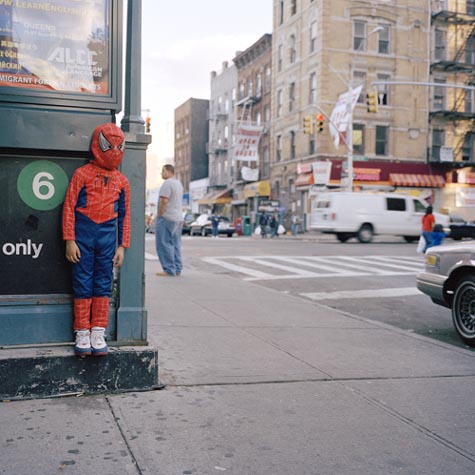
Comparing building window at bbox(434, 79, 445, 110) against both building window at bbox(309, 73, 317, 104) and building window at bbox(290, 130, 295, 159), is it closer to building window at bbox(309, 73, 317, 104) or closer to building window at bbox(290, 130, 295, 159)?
building window at bbox(309, 73, 317, 104)

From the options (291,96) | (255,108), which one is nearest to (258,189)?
(255,108)

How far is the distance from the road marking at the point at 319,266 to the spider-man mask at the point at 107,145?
8.43 m

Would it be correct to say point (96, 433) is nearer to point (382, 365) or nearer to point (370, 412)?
point (370, 412)

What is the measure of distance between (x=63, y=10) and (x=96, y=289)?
1.78 meters

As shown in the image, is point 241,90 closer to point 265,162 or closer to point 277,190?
point 265,162

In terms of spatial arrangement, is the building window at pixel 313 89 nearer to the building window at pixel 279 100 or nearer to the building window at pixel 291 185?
the building window at pixel 279 100

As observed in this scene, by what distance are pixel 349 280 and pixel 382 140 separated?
96.9ft

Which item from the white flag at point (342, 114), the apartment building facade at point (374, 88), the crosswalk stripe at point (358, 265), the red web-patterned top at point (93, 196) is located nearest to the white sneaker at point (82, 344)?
the red web-patterned top at point (93, 196)

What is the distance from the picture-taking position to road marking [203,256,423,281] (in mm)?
13156

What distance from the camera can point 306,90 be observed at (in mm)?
41125

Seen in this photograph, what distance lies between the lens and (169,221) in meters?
10.6

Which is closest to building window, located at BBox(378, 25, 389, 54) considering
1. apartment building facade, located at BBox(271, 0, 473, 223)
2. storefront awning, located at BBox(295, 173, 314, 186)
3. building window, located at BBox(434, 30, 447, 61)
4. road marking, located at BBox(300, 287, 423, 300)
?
apartment building facade, located at BBox(271, 0, 473, 223)

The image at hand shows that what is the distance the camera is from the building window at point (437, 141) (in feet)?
135

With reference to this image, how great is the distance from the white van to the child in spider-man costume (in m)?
24.3
